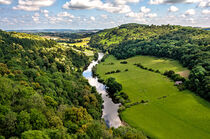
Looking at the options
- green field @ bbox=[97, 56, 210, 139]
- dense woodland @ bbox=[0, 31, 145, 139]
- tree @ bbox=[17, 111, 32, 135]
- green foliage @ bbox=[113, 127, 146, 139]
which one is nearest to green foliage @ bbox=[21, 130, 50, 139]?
dense woodland @ bbox=[0, 31, 145, 139]

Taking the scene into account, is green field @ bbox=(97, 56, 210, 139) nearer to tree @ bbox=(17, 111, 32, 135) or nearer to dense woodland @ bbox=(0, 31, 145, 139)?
dense woodland @ bbox=(0, 31, 145, 139)

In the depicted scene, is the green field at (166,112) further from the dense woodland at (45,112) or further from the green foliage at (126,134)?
the dense woodland at (45,112)

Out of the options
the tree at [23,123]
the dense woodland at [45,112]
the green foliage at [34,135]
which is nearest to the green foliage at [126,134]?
the dense woodland at [45,112]

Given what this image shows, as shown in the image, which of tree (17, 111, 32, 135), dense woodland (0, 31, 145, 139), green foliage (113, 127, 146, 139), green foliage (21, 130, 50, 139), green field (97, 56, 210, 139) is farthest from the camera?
green field (97, 56, 210, 139)

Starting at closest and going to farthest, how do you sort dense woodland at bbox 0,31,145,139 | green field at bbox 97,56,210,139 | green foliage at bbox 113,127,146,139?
dense woodland at bbox 0,31,145,139, green foliage at bbox 113,127,146,139, green field at bbox 97,56,210,139

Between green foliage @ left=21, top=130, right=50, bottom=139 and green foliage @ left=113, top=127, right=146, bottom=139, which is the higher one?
green foliage @ left=21, top=130, right=50, bottom=139

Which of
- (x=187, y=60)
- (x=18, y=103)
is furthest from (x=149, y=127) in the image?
(x=187, y=60)

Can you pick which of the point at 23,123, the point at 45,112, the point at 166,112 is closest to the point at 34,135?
the point at 23,123

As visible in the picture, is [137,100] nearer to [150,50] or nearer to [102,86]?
[102,86]

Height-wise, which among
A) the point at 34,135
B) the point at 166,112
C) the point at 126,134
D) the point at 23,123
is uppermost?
the point at 34,135

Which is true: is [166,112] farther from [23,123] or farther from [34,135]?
[23,123]

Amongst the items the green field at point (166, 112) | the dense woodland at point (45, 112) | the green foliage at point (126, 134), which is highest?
the dense woodland at point (45, 112)
